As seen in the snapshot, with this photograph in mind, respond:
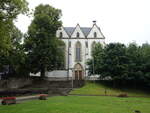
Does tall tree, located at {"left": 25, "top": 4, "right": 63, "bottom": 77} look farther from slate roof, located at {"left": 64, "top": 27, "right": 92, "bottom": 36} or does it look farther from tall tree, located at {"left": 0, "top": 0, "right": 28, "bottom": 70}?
tall tree, located at {"left": 0, "top": 0, "right": 28, "bottom": 70}

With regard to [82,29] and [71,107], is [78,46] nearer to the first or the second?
[82,29]

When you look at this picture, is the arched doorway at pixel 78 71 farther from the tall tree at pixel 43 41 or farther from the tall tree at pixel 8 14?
the tall tree at pixel 8 14

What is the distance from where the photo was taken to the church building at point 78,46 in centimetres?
5238

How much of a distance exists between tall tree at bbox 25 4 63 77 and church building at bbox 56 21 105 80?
9.30 m

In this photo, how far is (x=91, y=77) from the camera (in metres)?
50.5

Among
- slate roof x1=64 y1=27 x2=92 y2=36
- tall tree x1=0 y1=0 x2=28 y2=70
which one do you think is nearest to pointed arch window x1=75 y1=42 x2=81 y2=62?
slate roof x1=64 y1=27 x2=92 y2=36

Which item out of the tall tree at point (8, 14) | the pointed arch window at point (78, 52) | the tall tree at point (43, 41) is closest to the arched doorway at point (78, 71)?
the pointed arch window at point (78, 52)

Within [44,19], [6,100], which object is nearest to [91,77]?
[44,19]

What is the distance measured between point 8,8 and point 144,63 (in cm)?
3230

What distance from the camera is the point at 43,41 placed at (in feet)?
135

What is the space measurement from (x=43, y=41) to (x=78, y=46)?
1497cm

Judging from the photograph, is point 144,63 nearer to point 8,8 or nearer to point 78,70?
point 78,70

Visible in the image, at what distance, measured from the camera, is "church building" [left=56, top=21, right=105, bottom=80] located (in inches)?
2062

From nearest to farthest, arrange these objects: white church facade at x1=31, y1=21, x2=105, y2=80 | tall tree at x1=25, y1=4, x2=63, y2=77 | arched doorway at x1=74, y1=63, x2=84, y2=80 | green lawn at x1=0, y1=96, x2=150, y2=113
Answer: green lawn at x1=0, y1=96, x2=150, y2=113, tall tree at x1=25, y1=4, x2=63, y2=77, white church facade at x1=31, y1=21, x2=105, y2=80, arched doorway at x1=74, y1=63, x2=84, y2=80
